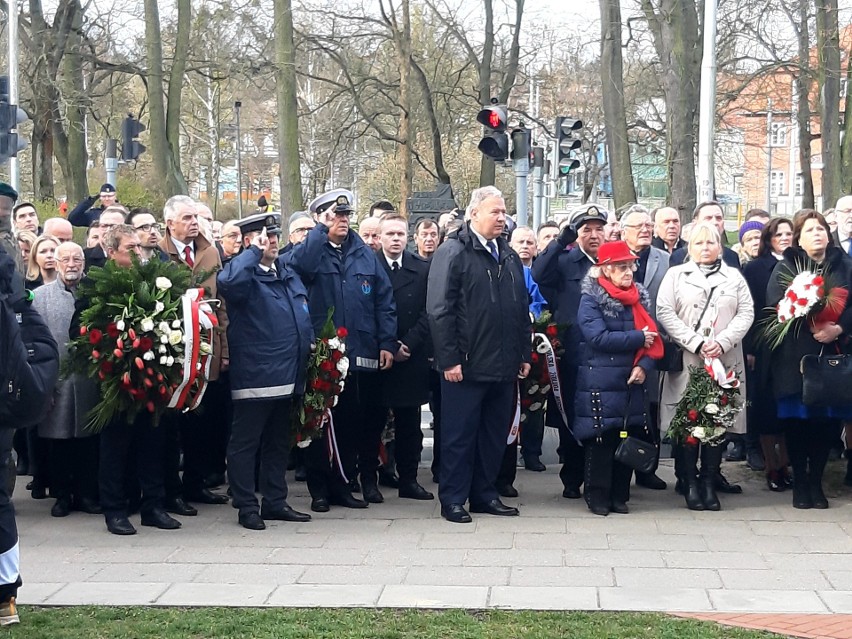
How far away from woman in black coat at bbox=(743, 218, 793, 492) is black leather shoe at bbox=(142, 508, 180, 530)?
14.4 ft

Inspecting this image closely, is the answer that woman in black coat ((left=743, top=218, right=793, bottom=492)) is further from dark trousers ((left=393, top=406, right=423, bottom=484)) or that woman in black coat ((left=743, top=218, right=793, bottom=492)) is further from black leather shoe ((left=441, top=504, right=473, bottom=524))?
dark trousers ((left=393, top=406, right=423, bottom=484))

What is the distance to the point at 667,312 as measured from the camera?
922 centimetres

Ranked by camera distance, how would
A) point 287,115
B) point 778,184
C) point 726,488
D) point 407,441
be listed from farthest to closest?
point 778,184
point 287,115
point 726,488
point 407,441

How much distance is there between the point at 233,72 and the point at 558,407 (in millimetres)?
19434

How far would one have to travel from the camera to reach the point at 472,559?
7.63 meters

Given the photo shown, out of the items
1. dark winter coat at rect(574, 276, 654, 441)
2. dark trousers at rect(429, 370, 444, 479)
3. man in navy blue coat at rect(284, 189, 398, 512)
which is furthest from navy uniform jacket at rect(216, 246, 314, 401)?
dark winter coat at rect(574, 276, 654, 441)

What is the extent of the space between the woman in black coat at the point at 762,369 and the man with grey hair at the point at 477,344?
1854 mm

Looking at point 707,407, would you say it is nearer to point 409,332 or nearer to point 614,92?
point 409,332

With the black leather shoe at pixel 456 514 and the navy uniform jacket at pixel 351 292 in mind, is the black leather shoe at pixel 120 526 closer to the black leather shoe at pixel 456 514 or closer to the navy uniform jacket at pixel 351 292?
the navy uniform jacket at pixel 351 292

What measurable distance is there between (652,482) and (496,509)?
1.64m

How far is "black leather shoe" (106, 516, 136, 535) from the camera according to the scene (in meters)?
8.39

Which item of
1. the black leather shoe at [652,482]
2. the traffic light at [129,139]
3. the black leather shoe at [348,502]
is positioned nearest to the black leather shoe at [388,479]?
the black leather shoe at [348,502]

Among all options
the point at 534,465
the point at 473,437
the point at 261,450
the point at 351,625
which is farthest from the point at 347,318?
the point at 351,625

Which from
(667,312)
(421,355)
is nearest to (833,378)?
(667,312)
